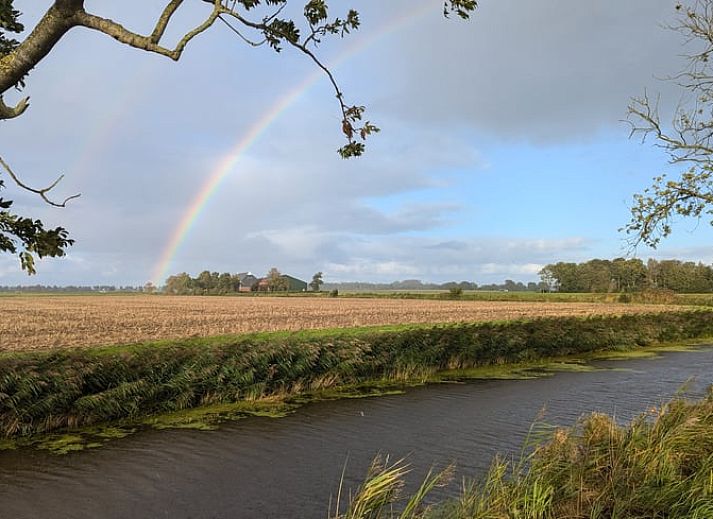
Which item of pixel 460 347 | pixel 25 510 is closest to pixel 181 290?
pixel 460 347

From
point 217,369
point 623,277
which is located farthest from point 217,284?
point 217,369

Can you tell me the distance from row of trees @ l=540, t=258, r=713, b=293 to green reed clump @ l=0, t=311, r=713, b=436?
51886mm

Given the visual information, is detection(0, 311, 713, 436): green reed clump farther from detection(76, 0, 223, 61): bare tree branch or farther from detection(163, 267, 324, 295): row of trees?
detection(163, 267, 324, 295): row of trees

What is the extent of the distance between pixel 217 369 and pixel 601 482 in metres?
9.82

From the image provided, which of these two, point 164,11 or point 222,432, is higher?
point 164,11

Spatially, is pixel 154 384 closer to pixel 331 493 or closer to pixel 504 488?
pixel 331 493

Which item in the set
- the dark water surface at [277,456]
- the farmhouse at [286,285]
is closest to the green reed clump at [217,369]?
the dark water surface at [277,456]

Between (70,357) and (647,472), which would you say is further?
(70,357)

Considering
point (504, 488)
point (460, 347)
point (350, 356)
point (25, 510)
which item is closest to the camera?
point (504, 488)

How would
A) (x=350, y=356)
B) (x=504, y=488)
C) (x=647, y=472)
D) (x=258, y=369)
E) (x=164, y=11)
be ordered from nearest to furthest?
(x=164, y=11), (x=504, y=488), (x=647, y=472), (x=258, y=369), (x=350, y=356)

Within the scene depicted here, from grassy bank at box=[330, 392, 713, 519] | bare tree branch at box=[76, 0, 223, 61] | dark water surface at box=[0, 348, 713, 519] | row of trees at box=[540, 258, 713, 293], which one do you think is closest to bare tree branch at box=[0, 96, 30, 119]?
bare tree branch at box=[76, 0, 223, 61]

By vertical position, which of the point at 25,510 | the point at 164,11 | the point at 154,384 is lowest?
the point at 25,510

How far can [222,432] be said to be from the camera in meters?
10.9

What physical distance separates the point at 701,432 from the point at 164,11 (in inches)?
247
